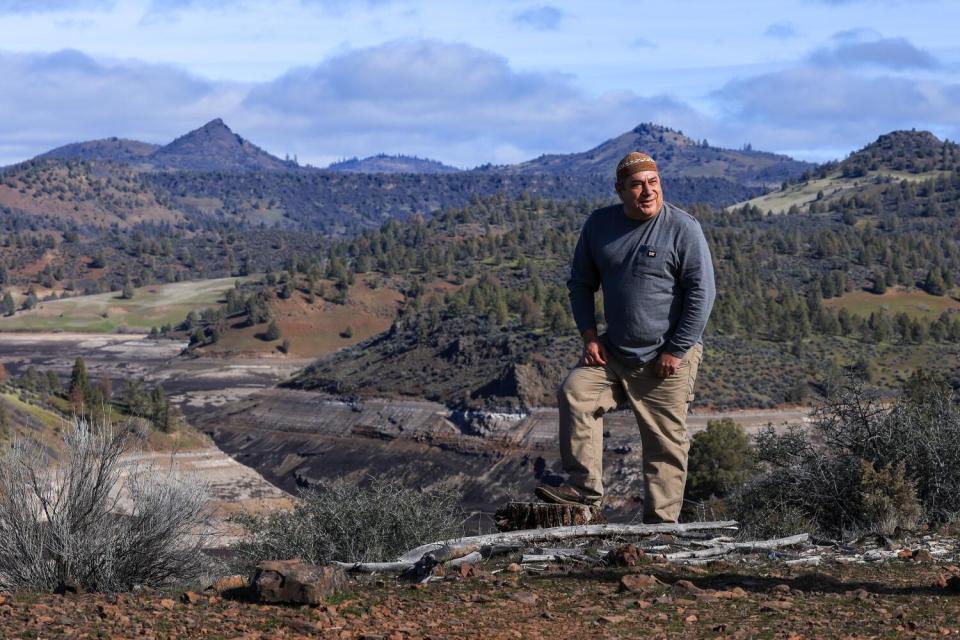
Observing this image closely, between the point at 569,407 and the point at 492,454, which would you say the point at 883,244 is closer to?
the point at 492,454

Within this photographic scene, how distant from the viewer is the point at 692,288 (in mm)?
7895

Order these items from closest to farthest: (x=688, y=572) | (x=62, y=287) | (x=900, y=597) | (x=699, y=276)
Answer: (x=900, y=597) → (x=688, y=572) → (x=699, y=276) → (x=62, y=287)

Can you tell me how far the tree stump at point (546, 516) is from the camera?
826cm

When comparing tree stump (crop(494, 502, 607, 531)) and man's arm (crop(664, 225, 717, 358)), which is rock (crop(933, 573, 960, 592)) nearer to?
man's arm (crop(664, 225, 717, 358))

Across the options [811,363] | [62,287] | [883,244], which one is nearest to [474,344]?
[811,363]

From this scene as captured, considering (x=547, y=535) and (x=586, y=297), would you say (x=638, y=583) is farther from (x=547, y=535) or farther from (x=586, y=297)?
(x=586, y=297)

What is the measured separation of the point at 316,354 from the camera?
102 m

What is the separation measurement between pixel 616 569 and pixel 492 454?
183 ft

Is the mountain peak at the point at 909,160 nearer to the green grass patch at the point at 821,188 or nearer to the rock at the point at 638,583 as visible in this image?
the green grass patch at the point at 821,188

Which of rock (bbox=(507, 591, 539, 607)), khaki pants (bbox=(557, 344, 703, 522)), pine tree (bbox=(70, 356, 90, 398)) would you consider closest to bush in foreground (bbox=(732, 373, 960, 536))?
khaki pants (bbox=(557, 344, 703, 522))

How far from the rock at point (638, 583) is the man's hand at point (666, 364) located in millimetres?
1690

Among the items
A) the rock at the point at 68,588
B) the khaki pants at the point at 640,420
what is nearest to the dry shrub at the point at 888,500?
the khaki pants at the point at 640,420

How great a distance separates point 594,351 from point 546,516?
1285 millimetres

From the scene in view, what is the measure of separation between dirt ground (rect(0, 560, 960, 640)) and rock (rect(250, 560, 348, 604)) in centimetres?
8
